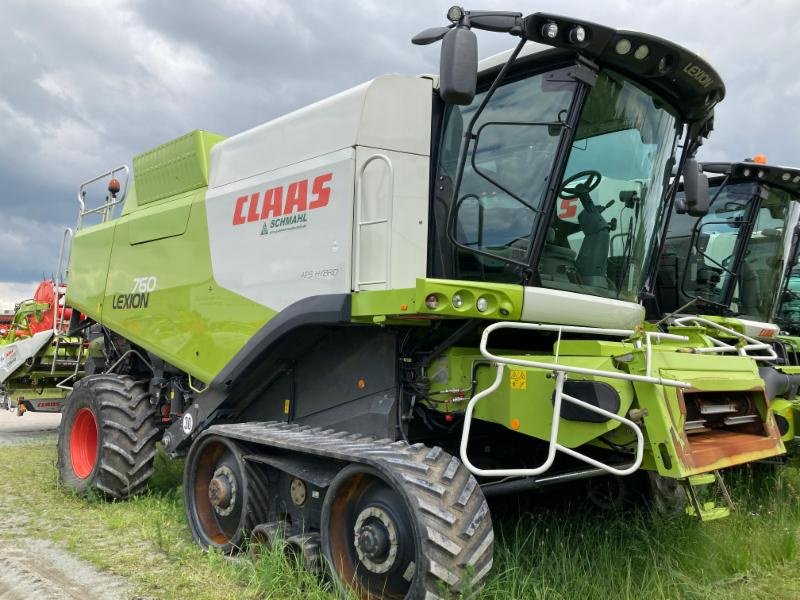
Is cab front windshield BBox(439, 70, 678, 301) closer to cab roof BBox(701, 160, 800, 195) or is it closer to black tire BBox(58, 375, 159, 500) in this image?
black tire BBox(58, 375, 159, 500)

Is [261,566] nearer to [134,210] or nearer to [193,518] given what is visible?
[193,518]

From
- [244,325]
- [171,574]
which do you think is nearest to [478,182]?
[244,325]

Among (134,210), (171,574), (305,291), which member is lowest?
(171,574)

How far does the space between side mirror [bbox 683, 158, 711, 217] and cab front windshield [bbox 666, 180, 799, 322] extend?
9.33 feet

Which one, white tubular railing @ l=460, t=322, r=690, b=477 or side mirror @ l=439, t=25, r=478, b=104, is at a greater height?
side mirror @ l=439, t=25, r=478, b=104

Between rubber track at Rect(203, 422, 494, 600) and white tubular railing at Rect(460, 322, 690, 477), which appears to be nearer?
rubber track at Rect(203, 422, 494, 600)

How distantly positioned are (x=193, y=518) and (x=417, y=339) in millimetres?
1865

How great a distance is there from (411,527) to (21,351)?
700 centimetres

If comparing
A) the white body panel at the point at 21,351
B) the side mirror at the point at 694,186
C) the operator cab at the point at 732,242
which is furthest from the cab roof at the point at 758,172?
the white body panel at the point at 21,351

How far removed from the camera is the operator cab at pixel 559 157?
3691 mm

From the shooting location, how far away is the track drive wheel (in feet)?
13.4

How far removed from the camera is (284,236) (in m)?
4.45

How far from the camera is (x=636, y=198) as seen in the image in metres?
4.17

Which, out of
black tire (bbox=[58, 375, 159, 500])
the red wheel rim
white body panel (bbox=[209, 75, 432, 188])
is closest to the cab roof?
white body panel (bbox=[209, 75, 432, 188])
